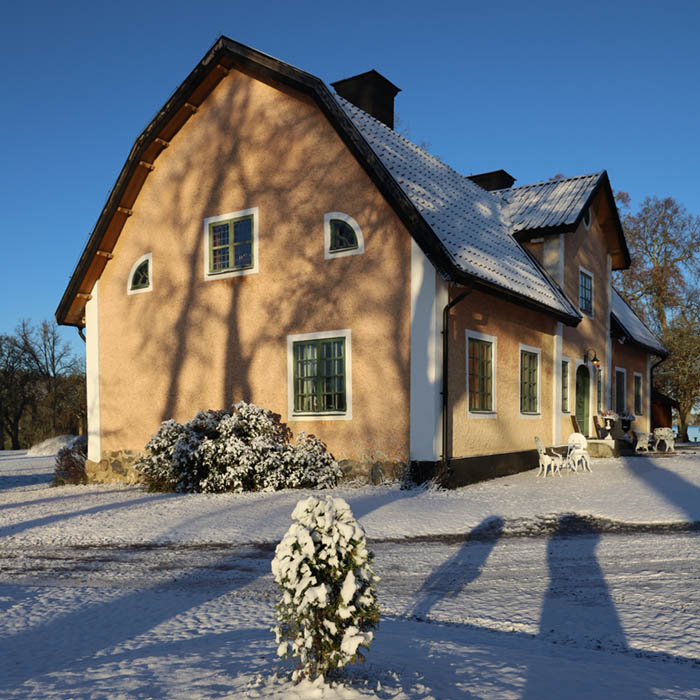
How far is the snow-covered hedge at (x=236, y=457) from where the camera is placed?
42.2ft

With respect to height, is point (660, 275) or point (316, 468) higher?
point (660, 275)

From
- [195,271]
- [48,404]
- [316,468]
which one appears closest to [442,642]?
[316,468]

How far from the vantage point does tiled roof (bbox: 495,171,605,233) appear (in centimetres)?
1744

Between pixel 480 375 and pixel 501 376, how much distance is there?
948 millimetres

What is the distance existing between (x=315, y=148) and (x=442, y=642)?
11415mm

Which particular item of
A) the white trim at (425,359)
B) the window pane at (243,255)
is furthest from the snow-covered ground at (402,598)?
the window pane at (243,255)

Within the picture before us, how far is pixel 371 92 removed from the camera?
18.1 metres

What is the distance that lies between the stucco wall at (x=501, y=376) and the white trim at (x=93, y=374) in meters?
9.33

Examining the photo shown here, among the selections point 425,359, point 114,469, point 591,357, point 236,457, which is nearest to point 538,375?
point 591,357

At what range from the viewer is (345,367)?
13.5 m

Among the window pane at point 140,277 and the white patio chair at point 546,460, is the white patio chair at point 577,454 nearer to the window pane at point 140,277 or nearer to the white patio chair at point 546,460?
the white patio chair at point 546,460

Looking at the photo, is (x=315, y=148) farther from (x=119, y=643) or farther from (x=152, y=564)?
(x=119, y=643)

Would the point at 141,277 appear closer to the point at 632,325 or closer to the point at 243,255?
the point at 243,255

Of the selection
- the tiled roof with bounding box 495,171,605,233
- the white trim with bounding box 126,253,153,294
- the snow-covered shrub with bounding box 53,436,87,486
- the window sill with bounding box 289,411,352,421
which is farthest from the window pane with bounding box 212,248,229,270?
the tiled roof with bounding box 495,171,605,233
